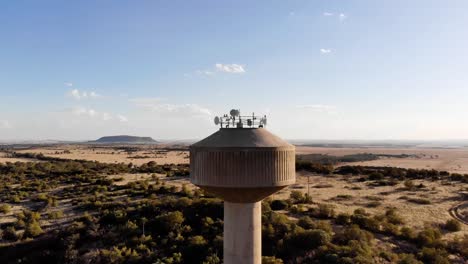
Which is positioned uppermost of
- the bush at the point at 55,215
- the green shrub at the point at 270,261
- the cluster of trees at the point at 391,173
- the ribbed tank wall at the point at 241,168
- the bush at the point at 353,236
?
the ribbed tank wall at the point at 241,168

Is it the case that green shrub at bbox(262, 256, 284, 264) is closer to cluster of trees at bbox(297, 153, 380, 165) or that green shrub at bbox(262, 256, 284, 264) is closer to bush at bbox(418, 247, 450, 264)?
bush at bbox(418, 247, 450, 264)

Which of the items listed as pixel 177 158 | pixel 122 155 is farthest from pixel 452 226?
pixel 122 155

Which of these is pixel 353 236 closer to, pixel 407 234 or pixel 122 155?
pixel 407 234

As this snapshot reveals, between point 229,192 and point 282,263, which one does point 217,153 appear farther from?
point 282,263

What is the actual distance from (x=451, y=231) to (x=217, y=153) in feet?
50.1

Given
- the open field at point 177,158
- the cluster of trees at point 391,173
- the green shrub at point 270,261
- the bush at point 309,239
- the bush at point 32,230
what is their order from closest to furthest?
the green shrub at point 270,261 → the bush at point 309,239 → the bush at point 32,230 → the cluster of trees at point 391,173 → the open field at point 177,158

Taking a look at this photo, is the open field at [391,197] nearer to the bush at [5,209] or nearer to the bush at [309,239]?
the bush at [309,239]

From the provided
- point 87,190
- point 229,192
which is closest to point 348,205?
point 229,192

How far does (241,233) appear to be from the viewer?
29.8 ft

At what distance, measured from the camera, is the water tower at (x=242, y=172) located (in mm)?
8188

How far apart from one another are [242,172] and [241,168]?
0.10m

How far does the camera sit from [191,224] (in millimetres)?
19438

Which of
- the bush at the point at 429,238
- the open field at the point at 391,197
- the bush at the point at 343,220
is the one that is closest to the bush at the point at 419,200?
the open field at the point at 391,197

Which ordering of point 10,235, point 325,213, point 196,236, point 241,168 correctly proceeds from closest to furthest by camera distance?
point 241,168 → point 196,236 → point 10,235 → point 325,213
